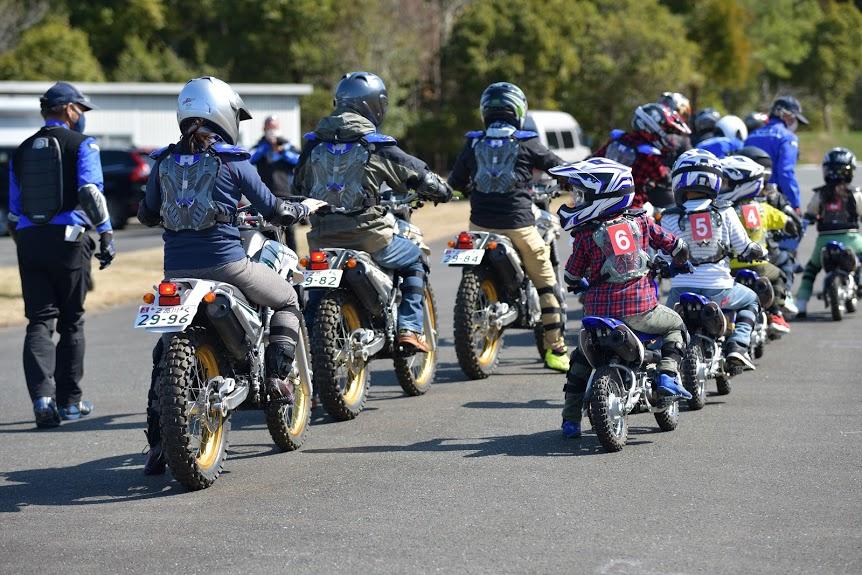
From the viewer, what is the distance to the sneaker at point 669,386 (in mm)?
8633

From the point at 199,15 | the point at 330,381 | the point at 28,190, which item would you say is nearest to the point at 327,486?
the point at 330,381

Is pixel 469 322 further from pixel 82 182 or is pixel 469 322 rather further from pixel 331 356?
A: pixel 82 182

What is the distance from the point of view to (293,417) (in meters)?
8.73

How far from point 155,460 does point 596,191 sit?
9.39 ft

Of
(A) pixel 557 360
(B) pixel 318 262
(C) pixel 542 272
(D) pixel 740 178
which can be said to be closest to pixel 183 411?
(B) pixel 318 262

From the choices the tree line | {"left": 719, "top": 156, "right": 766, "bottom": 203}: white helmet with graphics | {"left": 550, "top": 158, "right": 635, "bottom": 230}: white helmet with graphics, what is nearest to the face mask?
{"left": 550, "top": 158, "right": 635, "bottom": 230}: white helmet with graphics

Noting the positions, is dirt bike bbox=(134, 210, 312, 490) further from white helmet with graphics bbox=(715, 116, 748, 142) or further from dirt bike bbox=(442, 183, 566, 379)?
white helmet with graphics bbox=(715, 116, 748, 142)

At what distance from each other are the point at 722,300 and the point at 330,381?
2.88 metres

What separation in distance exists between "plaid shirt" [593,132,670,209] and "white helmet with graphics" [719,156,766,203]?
710mm

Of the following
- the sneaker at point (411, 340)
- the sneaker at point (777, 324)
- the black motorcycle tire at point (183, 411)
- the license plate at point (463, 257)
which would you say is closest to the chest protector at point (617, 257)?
the sneaker at point (411, 340)

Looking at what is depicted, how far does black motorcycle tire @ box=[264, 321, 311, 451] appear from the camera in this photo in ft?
27.5

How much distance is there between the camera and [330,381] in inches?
366

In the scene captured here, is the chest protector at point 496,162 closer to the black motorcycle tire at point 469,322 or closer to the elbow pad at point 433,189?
the black motorcycle tire at point 469,322

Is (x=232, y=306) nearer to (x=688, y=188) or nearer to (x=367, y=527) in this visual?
(x=367, y=527)
